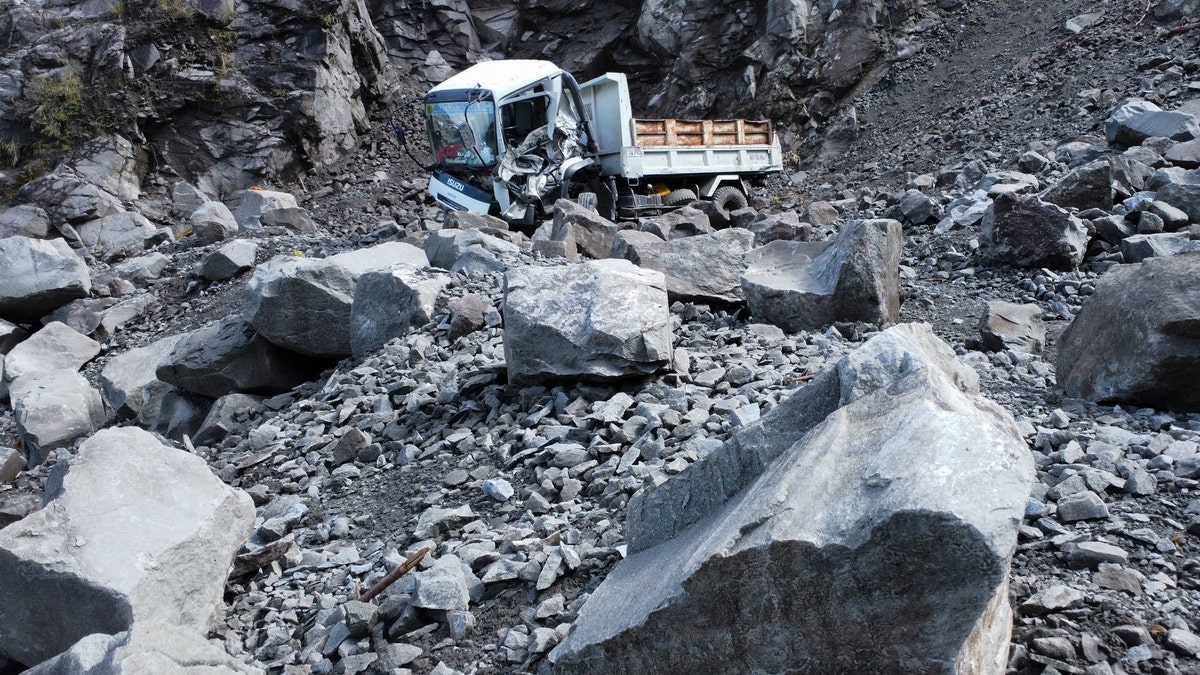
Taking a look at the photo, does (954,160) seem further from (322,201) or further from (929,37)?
(322,201)

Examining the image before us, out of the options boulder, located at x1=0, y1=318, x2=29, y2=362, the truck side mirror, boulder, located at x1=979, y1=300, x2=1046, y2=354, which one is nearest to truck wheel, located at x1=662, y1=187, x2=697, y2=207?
the truck side mirror

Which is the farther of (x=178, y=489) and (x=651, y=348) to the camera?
(x=651, y=348)

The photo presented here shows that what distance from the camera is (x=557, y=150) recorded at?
13414 mm

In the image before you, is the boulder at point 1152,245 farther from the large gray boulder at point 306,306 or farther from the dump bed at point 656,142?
the dump bed at point 656,142

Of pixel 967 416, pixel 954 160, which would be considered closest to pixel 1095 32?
pixel 954 160

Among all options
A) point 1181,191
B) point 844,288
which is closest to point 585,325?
point 844,288

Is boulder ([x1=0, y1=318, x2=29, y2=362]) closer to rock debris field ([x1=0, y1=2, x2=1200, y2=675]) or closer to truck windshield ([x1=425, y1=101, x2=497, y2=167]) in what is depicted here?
rock debris field ([x1=0, y1=2, x2=1200, y2=675])

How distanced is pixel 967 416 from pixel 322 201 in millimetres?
18730

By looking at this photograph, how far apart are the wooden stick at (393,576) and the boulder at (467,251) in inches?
154

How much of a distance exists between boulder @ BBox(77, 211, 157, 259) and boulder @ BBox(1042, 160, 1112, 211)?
1362 cm

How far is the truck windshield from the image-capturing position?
41.7ft

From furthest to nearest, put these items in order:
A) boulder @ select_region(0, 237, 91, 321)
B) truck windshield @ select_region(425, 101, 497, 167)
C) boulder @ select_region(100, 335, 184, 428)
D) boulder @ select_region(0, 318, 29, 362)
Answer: truck windshield @ select_region(425, 101, 497, 167)
boulder @ select_region(0, 237, 91, 321)
boulder @ select_region(0, 318, 29, 362)
boulder @ select_region(100, 335, 184, 428)

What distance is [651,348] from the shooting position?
4.48 meters

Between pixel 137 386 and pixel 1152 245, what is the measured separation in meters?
8.70
